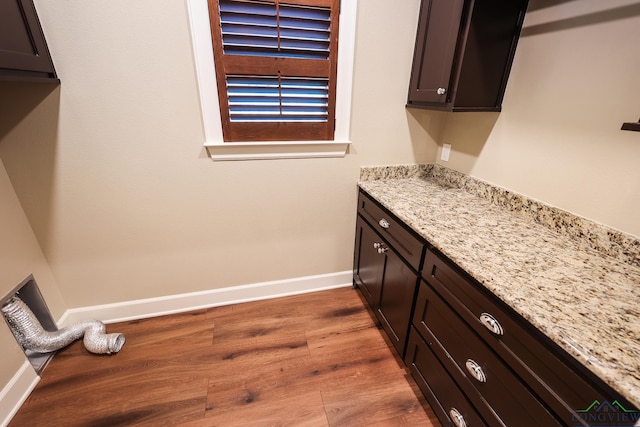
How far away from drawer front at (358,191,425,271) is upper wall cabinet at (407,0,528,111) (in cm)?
65

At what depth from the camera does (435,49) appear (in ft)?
4.84

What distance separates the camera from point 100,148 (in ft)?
4.89

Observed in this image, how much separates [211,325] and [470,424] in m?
1.56

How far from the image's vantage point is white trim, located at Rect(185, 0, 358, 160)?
1383mm

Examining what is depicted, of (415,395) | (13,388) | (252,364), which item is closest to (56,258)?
(13,388)

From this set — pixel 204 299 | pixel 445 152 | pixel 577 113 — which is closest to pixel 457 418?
pixel 577 113

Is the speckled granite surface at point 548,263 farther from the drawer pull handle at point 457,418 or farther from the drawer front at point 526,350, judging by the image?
the drawer pull handle at point 457,418

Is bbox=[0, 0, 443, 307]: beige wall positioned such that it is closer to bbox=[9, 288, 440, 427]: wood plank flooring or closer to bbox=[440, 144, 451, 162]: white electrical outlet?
bbox=[440, 144, 451, 162]: white electrical outlet

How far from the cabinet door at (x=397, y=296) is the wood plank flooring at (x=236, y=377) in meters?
0.21

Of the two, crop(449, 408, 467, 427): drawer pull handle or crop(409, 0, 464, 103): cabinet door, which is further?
crop(409, 0, 464, 103): cabinet door

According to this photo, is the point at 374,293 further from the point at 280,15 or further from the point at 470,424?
the point at 280,15

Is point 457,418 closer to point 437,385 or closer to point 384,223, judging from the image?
point 437,385

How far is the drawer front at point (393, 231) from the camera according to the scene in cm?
131

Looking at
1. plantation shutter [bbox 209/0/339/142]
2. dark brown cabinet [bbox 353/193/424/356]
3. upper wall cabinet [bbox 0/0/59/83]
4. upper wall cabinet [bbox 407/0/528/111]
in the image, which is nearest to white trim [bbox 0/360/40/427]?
upper wall cabinet [bbox 0/0/59/83]
